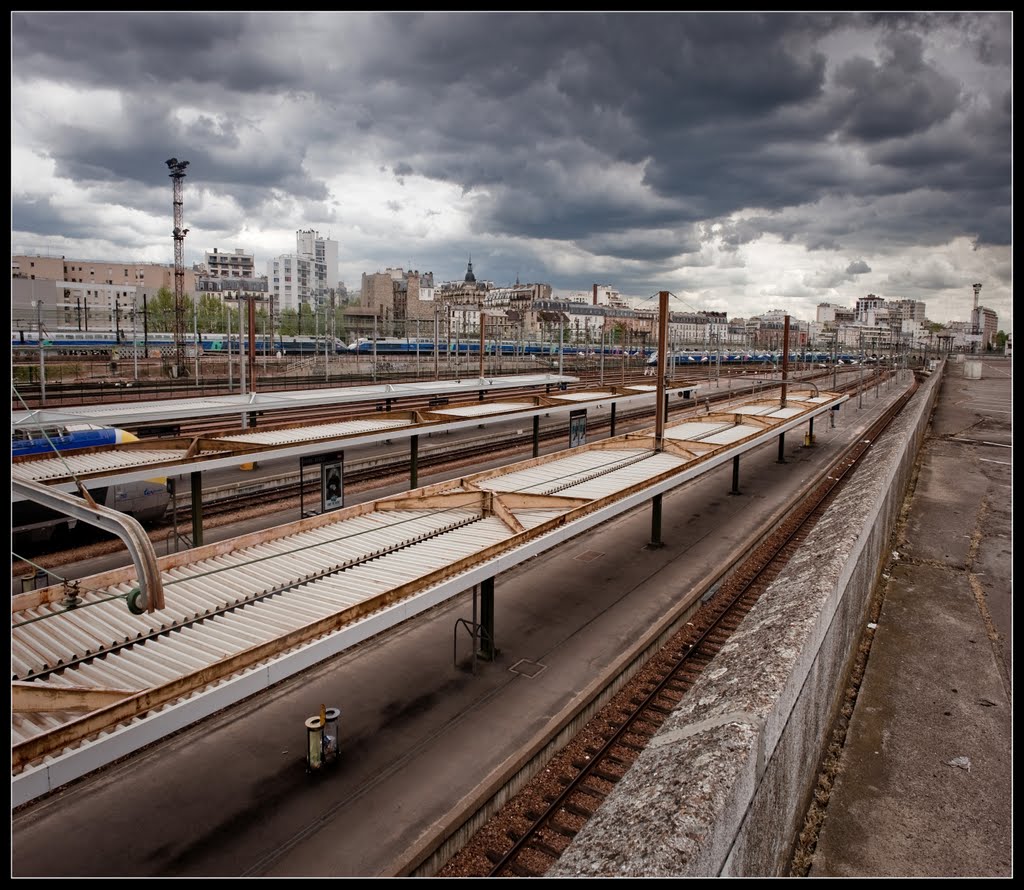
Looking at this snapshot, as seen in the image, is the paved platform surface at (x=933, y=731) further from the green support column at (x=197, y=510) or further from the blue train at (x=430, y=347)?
the blue train at (x=430, y=347)

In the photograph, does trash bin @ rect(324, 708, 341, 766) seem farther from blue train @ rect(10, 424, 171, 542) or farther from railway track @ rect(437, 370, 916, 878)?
blue train @ rect(10, 424, 171, 542)

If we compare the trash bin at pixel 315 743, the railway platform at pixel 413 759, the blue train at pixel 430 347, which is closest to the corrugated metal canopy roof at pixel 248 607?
the trash bin at pixel 315 743

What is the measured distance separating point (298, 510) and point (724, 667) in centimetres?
1514

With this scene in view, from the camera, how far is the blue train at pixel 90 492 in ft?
47.0

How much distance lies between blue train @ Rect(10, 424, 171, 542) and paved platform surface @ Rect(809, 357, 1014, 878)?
44.0 ft

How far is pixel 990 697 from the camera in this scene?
8.86m

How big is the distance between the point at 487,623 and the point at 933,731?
581cm

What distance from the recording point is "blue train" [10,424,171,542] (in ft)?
47.0

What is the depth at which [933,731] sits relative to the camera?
26.3 ft

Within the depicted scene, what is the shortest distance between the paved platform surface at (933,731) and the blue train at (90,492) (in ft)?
44.0

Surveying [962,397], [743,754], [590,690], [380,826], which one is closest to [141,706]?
[380,826]

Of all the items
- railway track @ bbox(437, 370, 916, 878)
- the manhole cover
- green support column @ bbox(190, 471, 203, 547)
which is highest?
green support column @ bbox(190, 471, 203, 547)

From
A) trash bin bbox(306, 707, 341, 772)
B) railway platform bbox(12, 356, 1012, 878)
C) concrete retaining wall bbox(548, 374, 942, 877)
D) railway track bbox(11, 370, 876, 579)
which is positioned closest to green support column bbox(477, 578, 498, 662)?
railway platform bbox(12, 356, 1012, 878)

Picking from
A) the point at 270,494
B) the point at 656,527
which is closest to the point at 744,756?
the point at 656,527
